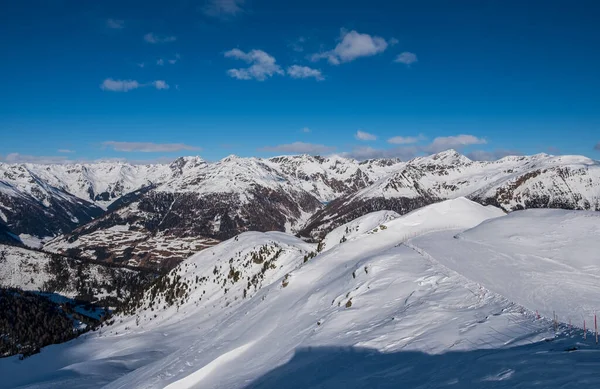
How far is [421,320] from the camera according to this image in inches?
630

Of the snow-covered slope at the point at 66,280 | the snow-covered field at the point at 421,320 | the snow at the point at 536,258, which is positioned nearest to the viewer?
the snow-covered field at the point at 421,320

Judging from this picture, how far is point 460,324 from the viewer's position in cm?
1465

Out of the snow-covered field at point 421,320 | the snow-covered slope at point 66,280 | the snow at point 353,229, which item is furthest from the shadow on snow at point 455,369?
the snow-covered slope at point 66,280

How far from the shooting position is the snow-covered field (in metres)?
11.2

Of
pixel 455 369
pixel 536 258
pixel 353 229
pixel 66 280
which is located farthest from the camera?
pixel 66 280

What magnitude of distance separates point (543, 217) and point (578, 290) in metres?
19.6

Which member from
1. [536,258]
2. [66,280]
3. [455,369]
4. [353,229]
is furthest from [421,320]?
[66,280]

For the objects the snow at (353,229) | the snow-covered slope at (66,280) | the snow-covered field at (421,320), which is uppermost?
the snow at (353,229)

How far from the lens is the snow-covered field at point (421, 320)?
36.7 ft

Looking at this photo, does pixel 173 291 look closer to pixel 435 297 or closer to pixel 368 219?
pixel 368 219

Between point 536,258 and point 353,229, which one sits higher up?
point 353,229

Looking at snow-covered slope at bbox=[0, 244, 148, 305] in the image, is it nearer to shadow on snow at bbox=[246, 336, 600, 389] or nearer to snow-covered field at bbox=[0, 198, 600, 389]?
snow-covered field at bbox=[0, 198, 600, 389]

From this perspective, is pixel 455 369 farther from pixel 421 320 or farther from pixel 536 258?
pixel 536 258

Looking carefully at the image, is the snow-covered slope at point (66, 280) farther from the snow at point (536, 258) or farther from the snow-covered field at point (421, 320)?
the snow at point (536, 258)
